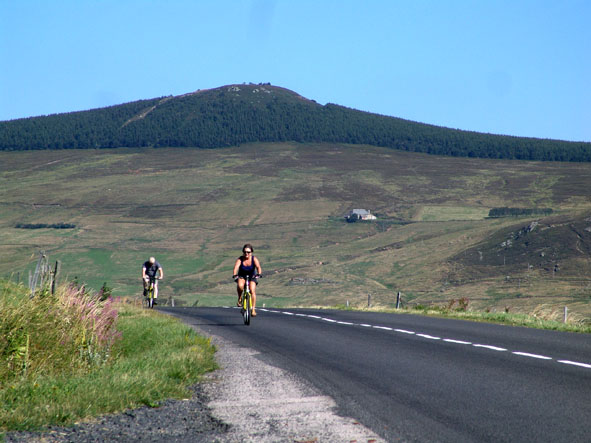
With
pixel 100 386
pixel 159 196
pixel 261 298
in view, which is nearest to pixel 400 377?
pixel 100 386

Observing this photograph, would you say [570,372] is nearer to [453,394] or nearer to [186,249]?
[453,394]

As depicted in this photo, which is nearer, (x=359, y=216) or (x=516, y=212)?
(x=516, y=212)

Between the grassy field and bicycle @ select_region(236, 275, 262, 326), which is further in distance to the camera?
the grassy field

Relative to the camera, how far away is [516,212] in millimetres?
122125

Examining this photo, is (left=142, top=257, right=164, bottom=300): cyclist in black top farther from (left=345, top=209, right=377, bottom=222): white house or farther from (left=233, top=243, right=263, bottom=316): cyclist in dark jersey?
(left=345, top=209, right=377, bottom=222): white house

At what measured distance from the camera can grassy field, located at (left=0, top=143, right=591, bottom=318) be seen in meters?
79.2

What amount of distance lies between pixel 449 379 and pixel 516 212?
117252 millimetres

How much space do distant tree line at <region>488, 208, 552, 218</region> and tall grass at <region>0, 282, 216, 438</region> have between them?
11245cm

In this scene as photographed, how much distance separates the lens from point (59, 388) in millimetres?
7555

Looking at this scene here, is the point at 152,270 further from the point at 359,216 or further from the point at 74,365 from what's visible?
the point at 359,216

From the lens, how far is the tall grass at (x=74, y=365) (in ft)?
22.6

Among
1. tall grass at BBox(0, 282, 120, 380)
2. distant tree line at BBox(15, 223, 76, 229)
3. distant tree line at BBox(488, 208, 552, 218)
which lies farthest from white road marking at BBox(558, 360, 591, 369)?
distant tree line at BBox(15, 223, 76, 229)

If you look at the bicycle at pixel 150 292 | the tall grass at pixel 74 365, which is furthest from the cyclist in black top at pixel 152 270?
the tall grass at pixel 74 365

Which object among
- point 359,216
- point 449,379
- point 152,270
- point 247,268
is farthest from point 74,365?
point 359,216
